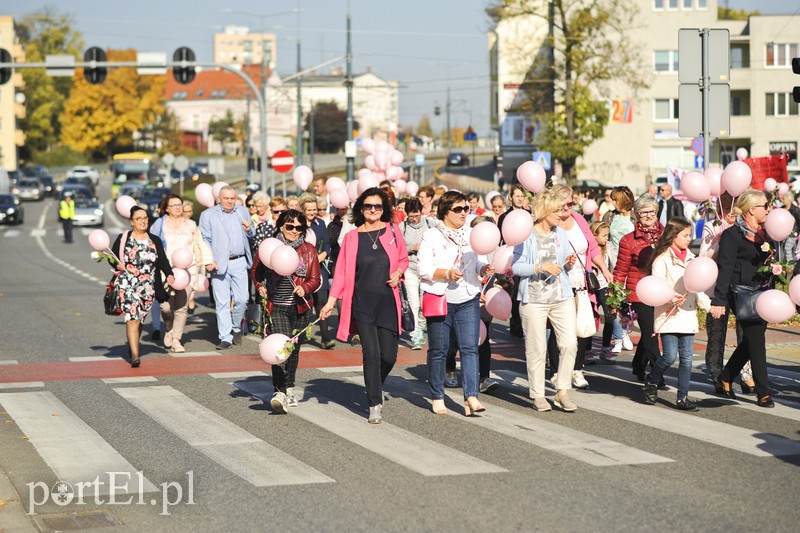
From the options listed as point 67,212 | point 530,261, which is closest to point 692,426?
point 530,261

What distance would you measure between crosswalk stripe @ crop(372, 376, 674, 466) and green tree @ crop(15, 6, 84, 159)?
117m

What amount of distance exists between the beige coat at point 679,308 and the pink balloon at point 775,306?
0.50m

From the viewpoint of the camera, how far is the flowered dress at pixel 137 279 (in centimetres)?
1366

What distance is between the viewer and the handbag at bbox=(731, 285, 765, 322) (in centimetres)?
1069

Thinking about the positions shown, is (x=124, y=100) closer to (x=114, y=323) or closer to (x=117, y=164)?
(x=117, y=164)

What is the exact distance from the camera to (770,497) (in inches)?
288

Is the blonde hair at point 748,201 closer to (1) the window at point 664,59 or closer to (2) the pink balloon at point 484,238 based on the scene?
(2) the pink balloon at point 484,238

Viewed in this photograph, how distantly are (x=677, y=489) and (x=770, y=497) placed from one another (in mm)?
526

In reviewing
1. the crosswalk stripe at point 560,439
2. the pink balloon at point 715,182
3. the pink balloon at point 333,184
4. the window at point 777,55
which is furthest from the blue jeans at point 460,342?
the window at point 777,55

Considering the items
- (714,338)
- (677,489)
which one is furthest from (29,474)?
(714,338)

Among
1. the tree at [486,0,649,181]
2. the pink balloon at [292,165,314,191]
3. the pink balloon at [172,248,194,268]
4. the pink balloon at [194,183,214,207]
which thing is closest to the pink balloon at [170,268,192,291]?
the pink balloon at [172,248,194,268]

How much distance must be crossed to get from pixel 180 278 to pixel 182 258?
1.49 ft

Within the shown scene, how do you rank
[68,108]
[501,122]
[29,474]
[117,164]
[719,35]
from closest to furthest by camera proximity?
1. [29,474]
2. [719,35]
3. [117,164]
4. [501,122]
5. [68,108]

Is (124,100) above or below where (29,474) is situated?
above
